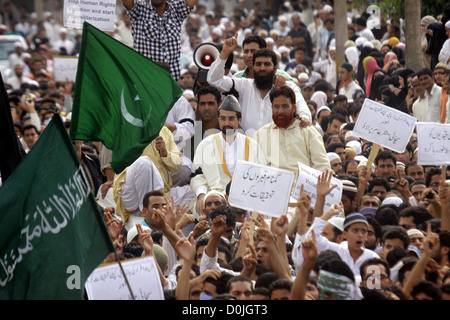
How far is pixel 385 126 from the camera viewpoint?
1043 cm

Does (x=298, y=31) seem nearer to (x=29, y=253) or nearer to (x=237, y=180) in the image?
(x=237, y=180)

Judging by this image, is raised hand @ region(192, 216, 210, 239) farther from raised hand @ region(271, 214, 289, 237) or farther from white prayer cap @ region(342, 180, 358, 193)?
white prayer cap @ region(342, 180, 358, 193)

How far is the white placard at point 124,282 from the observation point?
6.59 meters

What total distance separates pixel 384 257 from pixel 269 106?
2.71 metres

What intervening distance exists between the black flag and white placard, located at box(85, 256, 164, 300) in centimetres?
158

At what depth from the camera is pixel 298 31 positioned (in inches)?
942

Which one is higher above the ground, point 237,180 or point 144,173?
point 237,180

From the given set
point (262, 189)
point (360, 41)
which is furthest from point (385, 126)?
point (360, 41)

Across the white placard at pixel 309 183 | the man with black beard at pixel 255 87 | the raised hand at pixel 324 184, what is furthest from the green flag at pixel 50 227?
the man with black beard at pixel 255 87

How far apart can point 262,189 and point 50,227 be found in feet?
8.56

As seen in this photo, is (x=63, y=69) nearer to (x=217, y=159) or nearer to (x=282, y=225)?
(x=217, y=159)

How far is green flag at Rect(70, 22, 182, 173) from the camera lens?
25.6 ft
